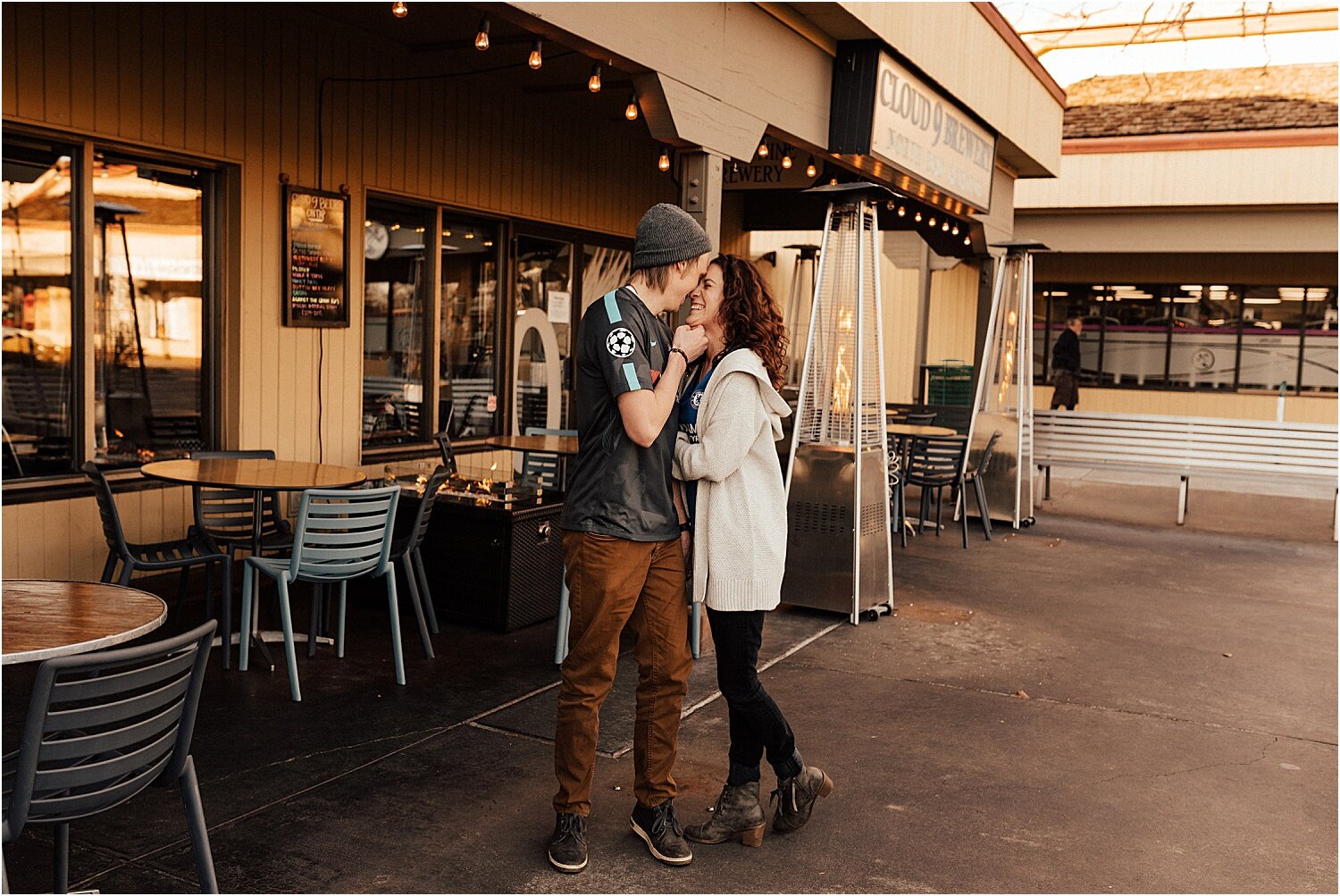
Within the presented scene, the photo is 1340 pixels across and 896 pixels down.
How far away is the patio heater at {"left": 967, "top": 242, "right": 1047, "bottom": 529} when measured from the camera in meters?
10.4

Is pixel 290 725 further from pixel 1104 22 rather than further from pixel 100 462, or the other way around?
pixel 1104 22

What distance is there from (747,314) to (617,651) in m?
1.07

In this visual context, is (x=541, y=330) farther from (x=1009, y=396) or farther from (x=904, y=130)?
(x=1009, y=396)

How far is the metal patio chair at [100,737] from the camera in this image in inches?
93.3

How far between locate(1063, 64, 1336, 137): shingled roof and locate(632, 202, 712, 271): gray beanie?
1293cm

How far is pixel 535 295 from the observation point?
9.63 m

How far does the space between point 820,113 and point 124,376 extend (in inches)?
168

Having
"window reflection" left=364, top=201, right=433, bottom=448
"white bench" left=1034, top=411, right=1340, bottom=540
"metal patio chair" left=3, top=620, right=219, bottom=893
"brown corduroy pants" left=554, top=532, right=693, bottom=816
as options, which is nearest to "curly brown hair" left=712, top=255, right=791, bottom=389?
"brown corduroy pants" left=554, top=532, right=693, bottom=816

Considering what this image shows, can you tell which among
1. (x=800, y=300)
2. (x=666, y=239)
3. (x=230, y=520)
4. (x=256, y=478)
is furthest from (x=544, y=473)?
(x=800, y=300)

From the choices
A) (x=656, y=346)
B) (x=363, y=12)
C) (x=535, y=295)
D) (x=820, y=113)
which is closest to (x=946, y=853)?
(x=656, y=346)

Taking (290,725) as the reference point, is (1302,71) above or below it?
above

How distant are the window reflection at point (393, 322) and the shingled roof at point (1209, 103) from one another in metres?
10.3

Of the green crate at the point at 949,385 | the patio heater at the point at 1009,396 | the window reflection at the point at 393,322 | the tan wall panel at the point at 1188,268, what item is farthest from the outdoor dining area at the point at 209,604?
the tan wall panel at the point at 1188,268

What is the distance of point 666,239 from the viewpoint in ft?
11.0
